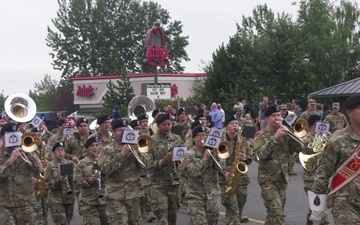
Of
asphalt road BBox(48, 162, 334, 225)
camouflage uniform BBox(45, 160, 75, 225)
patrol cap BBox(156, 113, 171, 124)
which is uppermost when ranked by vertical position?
patrol cap BBox(156, 113, 171, 124)

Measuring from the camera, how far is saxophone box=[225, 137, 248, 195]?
37.9 ft

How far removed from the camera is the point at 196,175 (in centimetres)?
1040

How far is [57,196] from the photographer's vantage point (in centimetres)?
1236

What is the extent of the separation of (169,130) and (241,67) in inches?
1222

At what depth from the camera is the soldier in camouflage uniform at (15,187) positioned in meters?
10.2

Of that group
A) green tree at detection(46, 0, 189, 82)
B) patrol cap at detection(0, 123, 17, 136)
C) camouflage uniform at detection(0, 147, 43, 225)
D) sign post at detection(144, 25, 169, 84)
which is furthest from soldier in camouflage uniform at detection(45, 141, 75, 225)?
green tree at detection(46, 0, 189, 82)

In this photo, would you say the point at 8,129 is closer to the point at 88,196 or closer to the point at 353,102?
the point at 88,196

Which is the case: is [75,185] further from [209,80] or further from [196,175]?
[209,80]

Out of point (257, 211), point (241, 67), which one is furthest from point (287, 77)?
point (257, 211)

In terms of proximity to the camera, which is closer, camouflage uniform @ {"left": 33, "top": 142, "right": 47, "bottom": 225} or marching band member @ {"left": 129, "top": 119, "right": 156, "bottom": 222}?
camouflage uniform @ {"left": 33, "top": 142, "right": 47, "bottom": 225}

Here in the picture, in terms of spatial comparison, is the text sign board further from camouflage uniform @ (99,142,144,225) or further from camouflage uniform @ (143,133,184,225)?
camouflage uniform @ (99,142,144,225)

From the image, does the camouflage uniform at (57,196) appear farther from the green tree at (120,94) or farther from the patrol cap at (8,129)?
the green tree at (120,94)

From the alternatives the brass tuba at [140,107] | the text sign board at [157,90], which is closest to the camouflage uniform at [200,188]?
the brass tuba at [140,107]

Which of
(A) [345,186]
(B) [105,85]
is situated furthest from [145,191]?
(B) [105,85]
